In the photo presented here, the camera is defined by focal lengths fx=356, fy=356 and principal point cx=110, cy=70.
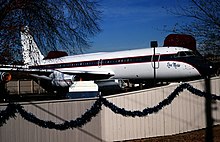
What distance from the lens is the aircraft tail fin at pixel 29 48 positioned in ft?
30.1

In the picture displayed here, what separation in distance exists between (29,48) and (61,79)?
22.0 m

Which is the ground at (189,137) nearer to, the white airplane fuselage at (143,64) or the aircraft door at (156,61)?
the white airplane fuselage at (143,64)

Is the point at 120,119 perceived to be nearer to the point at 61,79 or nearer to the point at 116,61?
the point at 116,61

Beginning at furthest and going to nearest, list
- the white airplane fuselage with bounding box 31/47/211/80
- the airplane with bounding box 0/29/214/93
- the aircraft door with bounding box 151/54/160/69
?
1. the aircraft door with bounding box 151/54/160/69
2. the white airplane fuselage with bounding box 31/47/211/80
3. the airplane with bounding box 0/29/214/93

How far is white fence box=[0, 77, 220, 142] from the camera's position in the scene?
920 cm

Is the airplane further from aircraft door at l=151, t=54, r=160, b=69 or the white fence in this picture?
the white fence

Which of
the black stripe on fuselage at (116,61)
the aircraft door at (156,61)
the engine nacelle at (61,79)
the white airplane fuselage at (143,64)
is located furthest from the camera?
the engine nacelle at (61,79)

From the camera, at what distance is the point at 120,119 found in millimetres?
10266

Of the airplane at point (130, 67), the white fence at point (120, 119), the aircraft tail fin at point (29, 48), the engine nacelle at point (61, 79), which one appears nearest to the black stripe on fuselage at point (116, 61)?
the airplane at point (130, 67)

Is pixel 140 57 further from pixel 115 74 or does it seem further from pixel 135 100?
pixel 135 100

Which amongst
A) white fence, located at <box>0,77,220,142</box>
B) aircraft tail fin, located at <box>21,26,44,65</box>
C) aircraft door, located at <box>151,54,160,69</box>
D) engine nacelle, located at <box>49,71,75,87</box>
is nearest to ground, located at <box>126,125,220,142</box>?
white fence, located at <box>0,77,220,142</box>

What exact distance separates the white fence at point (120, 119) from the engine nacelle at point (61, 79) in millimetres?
19133

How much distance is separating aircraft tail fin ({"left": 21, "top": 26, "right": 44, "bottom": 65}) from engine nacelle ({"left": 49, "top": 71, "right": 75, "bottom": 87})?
64.8 ft

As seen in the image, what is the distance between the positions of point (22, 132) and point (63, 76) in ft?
73.8
